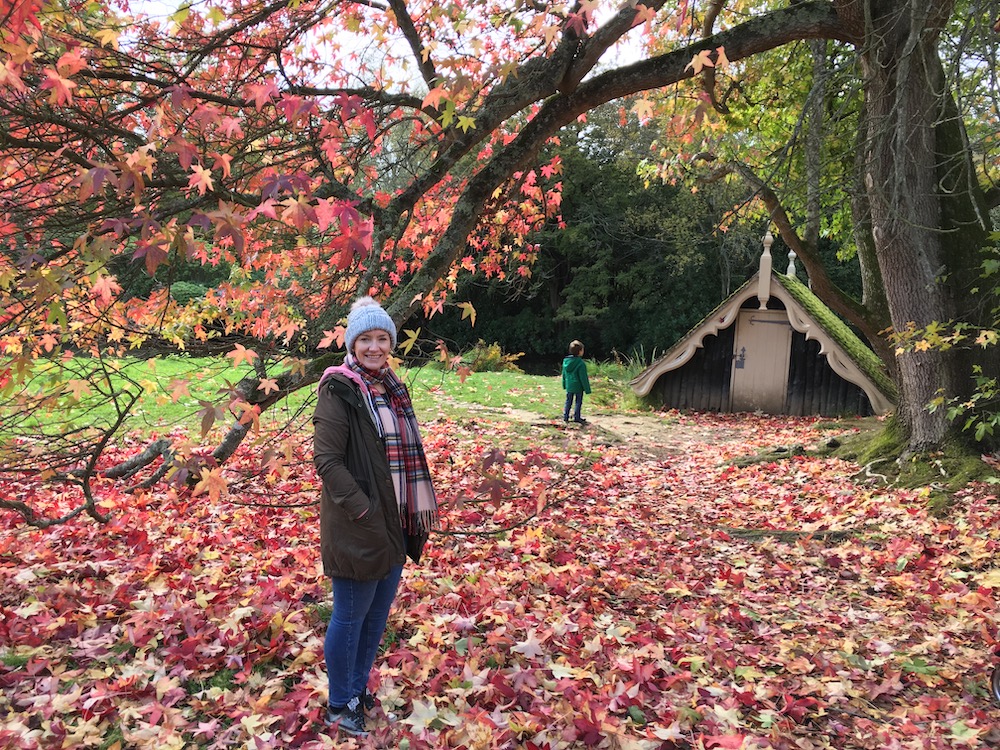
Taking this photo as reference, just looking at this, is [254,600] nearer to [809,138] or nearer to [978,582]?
[978,582]

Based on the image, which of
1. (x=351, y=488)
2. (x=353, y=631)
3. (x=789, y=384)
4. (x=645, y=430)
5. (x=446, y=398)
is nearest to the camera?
(x=351, y=488)

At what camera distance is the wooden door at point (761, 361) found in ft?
57.4

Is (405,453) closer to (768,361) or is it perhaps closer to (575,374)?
(575,374)

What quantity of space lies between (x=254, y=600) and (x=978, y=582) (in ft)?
16.1

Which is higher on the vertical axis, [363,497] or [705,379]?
[705,379]

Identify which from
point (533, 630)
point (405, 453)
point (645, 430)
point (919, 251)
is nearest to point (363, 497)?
point (405, 453)

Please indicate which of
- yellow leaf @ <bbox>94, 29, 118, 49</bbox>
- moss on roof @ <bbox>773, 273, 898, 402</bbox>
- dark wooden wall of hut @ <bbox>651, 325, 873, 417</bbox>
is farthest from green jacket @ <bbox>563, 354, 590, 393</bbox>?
yellow leaf @ <bbox>94, 29, 118, 49</bbox>

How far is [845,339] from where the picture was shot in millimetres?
16016

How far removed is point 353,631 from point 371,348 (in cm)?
124

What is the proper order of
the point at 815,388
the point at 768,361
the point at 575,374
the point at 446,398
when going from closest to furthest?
the point at 575,374
the point at 446,398
the point at 815,388
the point at 768,361

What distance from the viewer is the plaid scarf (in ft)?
9.97

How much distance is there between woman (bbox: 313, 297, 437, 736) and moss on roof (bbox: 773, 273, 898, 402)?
48.1 ft

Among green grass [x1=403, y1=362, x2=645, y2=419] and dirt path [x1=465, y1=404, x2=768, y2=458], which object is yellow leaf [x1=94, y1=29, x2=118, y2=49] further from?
dirt path [x1=465, y1=404, x2=768, y2=458]

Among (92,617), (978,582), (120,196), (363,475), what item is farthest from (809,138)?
(92,617)
